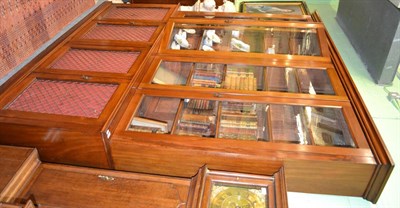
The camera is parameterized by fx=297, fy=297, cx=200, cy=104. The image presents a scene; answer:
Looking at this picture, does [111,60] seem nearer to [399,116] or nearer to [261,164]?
[261,164]

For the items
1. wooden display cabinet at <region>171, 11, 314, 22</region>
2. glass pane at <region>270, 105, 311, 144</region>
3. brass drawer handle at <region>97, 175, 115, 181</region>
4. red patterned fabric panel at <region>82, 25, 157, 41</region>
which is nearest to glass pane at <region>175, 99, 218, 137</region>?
glass pane at <region>270, 105, 311, 144</region>

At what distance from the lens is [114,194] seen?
4.25 feet

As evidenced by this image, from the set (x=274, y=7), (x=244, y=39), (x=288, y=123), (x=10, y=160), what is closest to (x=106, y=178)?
(x=10, y=160)

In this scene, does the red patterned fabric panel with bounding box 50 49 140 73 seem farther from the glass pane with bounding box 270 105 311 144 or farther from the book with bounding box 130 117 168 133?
the glass pane with bounding box 270 105 311 144

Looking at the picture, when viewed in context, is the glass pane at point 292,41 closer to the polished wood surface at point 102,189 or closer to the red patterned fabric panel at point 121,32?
the red patterned fabric panel at point 121,32

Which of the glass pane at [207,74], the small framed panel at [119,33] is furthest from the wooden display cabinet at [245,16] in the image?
the glass pane at [207,74]

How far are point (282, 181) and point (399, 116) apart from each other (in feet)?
5.51

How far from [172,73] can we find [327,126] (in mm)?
963

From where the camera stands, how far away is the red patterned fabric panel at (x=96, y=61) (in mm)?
1756

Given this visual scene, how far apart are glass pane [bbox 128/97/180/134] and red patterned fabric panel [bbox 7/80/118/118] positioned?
18cm

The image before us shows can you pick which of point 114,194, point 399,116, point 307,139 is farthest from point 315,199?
point 399,116

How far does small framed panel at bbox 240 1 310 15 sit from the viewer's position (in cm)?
334

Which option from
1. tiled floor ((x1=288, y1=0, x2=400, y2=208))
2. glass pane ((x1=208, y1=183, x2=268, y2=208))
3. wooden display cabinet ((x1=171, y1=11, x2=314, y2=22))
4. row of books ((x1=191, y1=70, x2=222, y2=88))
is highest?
wooden display cabinet ((x1=171, y1=11, x2=314, y2=22))

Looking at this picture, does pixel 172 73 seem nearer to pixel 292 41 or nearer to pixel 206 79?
Result: pixel 206 79
